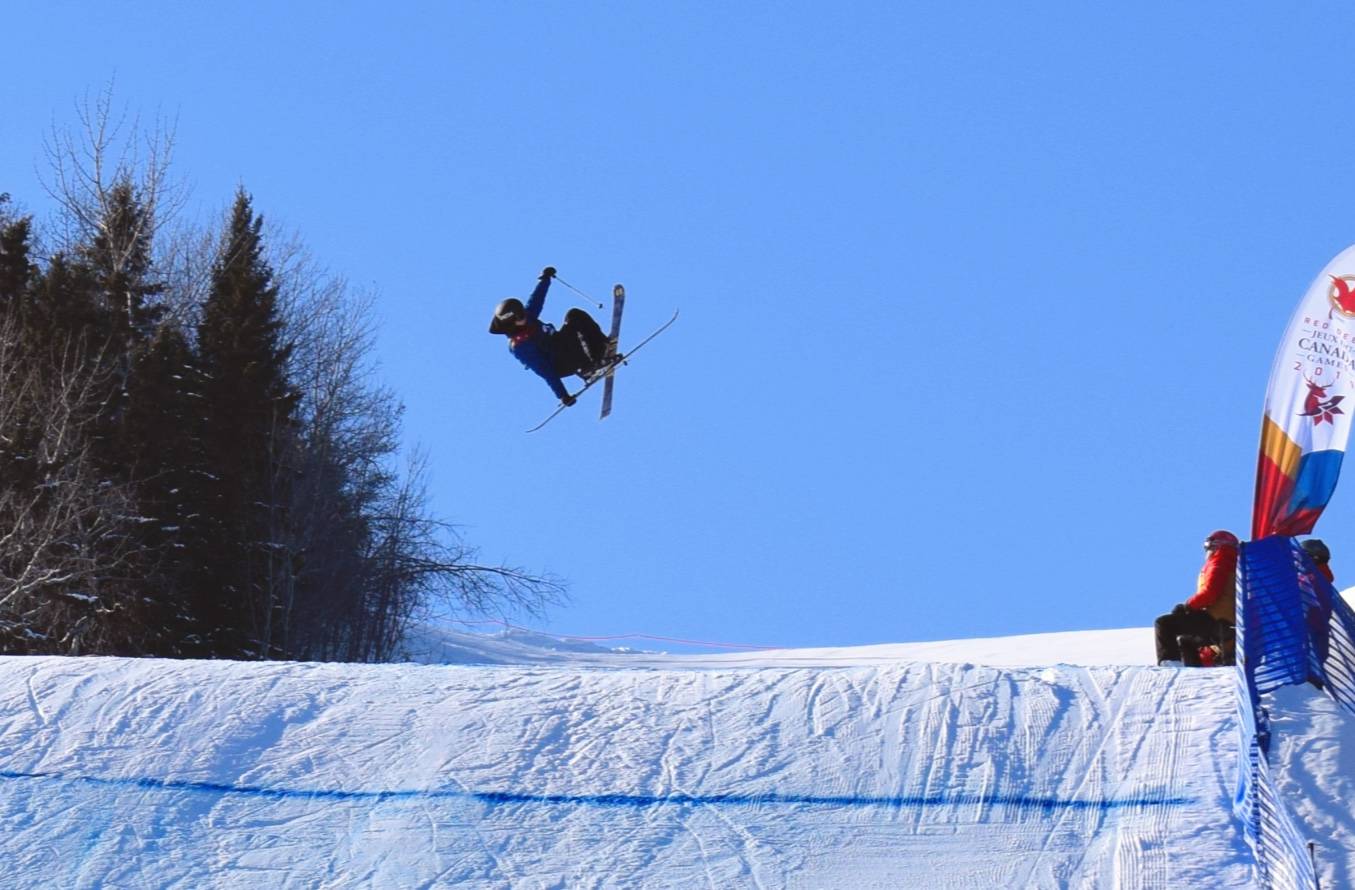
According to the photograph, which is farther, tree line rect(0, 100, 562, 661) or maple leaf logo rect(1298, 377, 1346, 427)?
tree line rect(0, 100, 562, 661)

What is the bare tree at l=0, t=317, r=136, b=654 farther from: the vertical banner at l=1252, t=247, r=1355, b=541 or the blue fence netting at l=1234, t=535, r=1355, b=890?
the blue fence netting at l=1234, t=535, r=1355, b=890

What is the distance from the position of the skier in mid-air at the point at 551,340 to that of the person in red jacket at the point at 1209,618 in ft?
14.3

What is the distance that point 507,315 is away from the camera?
1195 centimetres

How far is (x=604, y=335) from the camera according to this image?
1265 cm

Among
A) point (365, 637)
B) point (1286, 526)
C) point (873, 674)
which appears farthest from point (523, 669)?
point (365, 637)

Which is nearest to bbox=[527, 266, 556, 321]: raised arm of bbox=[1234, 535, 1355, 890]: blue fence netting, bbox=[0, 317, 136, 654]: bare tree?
bbox=[1234, 535, 1355, 890]: blue fence netting

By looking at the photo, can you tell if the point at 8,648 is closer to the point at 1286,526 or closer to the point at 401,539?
the point at 401,539

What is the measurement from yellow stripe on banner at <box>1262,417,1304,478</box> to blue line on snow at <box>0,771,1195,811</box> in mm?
2104

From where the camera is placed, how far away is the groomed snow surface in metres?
7.16

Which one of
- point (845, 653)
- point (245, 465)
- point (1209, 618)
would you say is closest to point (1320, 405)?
point (1209, 618)

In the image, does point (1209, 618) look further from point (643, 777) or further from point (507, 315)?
point (507, 315)

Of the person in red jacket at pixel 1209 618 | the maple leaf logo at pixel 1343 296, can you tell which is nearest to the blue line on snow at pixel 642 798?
the person in red jacket at pixel 1209 618

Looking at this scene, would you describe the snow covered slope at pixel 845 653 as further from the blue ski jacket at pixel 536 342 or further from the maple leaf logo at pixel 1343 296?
the maple leaf logo at pixel 1343 296

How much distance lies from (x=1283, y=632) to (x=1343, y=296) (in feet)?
7.17
